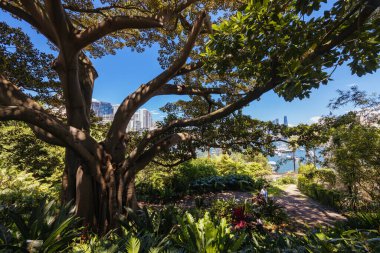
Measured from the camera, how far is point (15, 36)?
5941 mm

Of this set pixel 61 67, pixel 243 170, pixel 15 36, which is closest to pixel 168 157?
pixel 61 67

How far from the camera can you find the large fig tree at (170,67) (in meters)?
3.29

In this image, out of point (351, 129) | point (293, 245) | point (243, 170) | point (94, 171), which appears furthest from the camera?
point (243, 170)

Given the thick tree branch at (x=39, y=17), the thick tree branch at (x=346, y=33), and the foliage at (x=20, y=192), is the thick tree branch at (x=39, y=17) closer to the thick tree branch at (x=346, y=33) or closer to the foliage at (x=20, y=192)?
the foliage at (x=20, y=192)

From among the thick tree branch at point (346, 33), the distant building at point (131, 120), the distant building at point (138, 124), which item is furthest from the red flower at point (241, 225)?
the distant building at point (138, 124)

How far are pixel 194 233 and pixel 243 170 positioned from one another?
56.8 feet

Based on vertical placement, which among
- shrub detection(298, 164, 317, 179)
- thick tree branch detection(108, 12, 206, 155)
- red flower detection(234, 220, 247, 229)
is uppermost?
thick tree branch detection(108, 12, 206, 155)

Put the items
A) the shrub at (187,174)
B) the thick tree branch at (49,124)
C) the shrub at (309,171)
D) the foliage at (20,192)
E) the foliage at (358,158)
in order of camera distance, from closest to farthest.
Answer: the thick tree branch at (49,124), the foliage at (20,192), the foliage at (358,158), the shrub at (187,174), the shrub at (309,171)

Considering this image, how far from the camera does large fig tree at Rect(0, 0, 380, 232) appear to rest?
3293 mm

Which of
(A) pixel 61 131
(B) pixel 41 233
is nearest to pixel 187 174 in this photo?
(A) pixel 61 131

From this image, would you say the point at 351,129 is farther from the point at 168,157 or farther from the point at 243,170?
the point at 243,170

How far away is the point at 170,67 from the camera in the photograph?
20.2 ft

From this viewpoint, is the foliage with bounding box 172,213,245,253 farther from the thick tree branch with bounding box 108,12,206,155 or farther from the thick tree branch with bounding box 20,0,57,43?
the thick tree branch with bounding box 20,0,57,43

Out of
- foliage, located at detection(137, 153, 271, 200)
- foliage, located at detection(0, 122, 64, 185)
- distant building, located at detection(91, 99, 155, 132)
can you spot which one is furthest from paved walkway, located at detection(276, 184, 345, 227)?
foliage, located at detection(0, 122, 64, 185)
